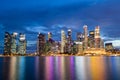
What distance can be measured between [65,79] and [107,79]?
8.23m

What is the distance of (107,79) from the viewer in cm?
5066

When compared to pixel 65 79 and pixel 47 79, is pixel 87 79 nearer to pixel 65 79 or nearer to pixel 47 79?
pixel 65 79

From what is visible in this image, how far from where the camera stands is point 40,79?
51.2 metres

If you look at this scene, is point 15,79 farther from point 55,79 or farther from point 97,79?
point 97,79

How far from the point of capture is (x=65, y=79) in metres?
51.0

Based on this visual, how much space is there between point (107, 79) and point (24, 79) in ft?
53.7

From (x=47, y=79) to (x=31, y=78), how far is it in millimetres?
3969

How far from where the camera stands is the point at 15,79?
5109 cm

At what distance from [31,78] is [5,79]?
5.63 meters

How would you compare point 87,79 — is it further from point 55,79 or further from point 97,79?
point 55,79

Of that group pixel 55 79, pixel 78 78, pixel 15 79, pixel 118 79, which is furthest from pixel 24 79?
pixel 118 79

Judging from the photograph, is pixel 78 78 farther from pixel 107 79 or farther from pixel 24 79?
pixel 24 79

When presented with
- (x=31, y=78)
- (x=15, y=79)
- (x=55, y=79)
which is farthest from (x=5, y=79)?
(x=55, y=79)

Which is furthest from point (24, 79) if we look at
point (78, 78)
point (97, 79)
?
point (97, 79)
